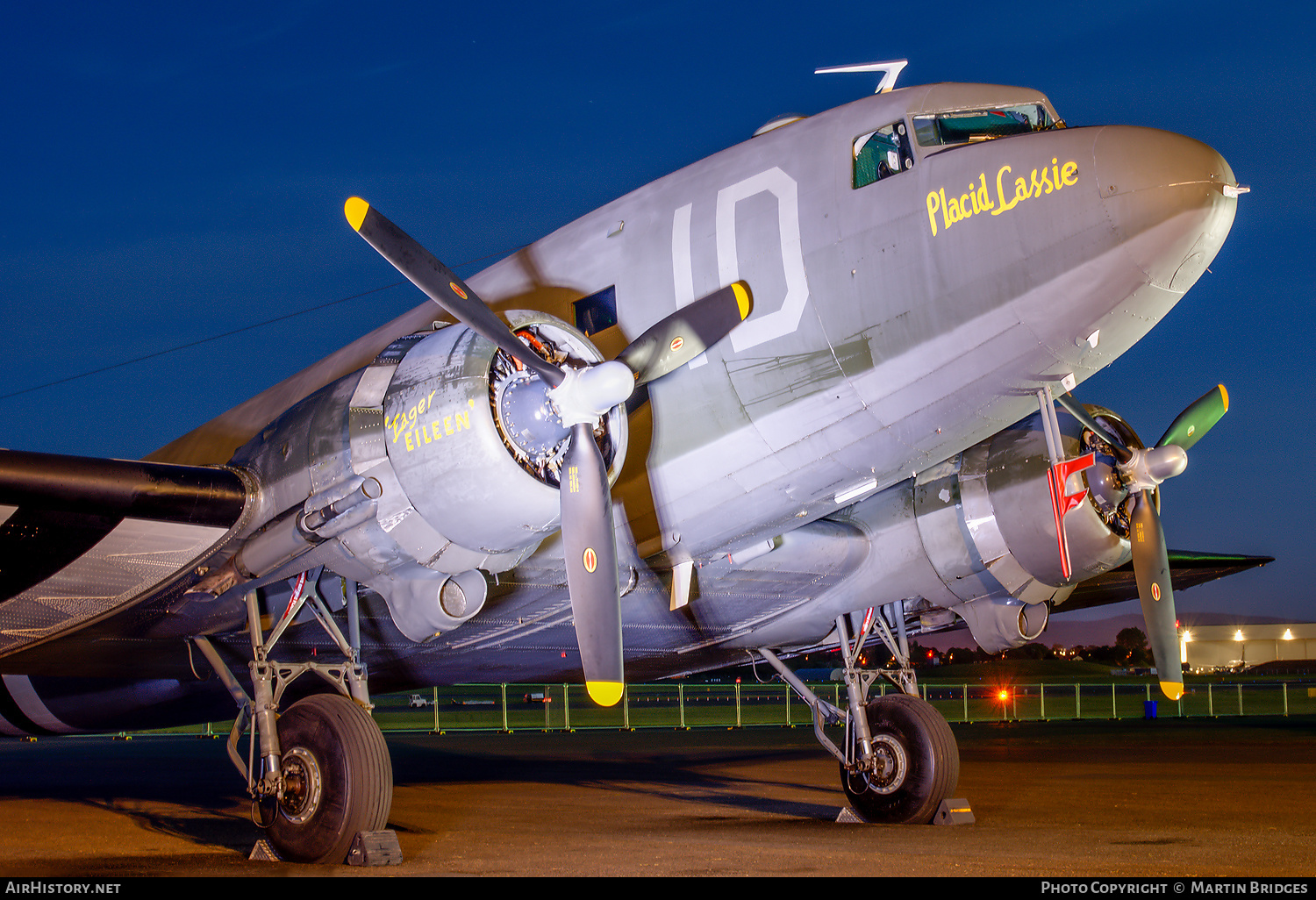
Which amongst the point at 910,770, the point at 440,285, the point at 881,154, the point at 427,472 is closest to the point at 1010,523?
the point at 910,770

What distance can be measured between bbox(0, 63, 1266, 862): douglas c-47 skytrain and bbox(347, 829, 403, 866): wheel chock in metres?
0.11

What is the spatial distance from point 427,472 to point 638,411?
1.92 m

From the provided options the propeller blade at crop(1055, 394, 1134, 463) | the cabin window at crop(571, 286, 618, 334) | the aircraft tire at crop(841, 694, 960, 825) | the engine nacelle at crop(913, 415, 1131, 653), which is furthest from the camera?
the engine nacelle at crop(913, 415, 1131, 653)

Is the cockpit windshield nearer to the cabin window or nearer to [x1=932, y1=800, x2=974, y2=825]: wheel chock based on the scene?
the cabin window

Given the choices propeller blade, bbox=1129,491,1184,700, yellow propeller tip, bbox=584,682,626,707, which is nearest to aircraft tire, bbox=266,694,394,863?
yellow propeller tip, bbox=584,682,626,707

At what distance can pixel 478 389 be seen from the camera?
26.2 feet

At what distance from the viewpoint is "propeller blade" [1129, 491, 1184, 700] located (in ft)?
37.9

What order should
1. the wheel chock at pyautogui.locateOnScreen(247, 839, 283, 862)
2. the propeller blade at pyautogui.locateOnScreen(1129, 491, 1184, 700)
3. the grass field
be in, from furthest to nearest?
the grass field < the propeller blade at pyautogui.locateOnScreen(1129, 491, 1184, 700) < the wheel chock at pyautogui.locateOnScreen(247, 839, 283, 862)

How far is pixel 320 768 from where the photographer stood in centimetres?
851

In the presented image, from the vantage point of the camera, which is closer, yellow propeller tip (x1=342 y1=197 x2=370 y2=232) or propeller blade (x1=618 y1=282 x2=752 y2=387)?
yellow propeller tip (x1=342 y1=197 x2=370 y2=232)

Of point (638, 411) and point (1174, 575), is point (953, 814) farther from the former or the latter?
point (1174, 575)

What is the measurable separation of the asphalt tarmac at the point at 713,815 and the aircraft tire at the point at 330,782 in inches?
9.2
